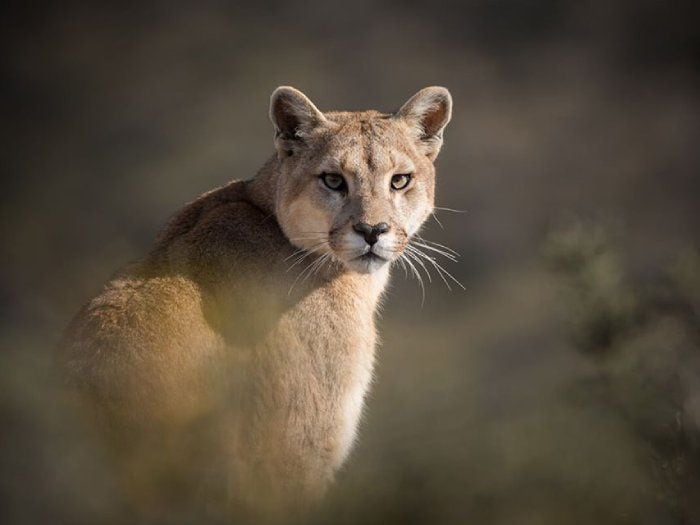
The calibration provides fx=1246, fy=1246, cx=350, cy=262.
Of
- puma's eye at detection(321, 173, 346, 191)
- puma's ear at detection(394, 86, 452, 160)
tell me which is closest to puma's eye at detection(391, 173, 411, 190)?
puma's eye at detection(321, 173, 346, 191)

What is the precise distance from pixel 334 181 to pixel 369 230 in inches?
21.2

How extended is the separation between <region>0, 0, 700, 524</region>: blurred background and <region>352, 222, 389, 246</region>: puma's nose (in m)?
0.98

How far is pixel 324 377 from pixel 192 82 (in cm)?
3190

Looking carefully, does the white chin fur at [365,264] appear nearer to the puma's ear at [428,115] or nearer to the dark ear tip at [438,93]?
the puma's ear at [428,115]

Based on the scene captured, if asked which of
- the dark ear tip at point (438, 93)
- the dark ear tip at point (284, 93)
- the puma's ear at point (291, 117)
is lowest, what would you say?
the puma's ear at point (291, 117)

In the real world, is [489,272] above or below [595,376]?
below

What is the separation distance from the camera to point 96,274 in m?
7.19

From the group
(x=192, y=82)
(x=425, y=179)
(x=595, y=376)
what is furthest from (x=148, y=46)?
(x=595, y=376)

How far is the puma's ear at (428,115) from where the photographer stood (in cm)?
850

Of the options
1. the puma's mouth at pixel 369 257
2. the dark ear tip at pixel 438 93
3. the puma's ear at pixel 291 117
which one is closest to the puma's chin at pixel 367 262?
the puma's mouth at pixel 369 257

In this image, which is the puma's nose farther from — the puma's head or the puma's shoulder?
the puma's shoulder

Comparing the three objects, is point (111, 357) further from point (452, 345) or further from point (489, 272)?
point (489, 272)

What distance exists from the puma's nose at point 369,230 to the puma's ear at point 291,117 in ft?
3.03

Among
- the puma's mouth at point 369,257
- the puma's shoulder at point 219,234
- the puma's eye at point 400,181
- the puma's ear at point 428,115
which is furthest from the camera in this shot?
the puma's ear at point 428,115
